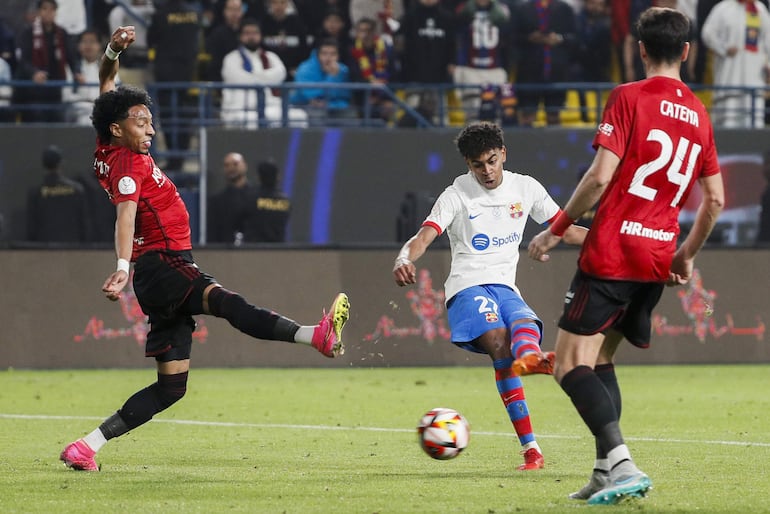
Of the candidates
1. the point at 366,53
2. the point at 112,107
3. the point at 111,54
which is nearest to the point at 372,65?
the point at 366,53

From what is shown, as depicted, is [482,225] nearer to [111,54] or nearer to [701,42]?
[111,54]

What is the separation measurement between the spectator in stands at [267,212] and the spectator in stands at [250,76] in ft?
3.88

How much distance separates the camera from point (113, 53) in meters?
8.74

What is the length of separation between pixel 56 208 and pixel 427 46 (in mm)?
5641

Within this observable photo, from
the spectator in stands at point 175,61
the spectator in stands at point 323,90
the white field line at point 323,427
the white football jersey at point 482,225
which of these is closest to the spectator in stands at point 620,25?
the spectator in stands at point 323,90

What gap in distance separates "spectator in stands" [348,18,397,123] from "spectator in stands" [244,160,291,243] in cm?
207

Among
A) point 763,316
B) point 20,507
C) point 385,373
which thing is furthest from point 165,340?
point 763,316

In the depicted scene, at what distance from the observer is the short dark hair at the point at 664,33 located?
631cm

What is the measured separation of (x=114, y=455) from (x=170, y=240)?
1.68m

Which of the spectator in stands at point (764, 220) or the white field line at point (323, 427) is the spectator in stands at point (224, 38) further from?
the white field line at point (323, 427)

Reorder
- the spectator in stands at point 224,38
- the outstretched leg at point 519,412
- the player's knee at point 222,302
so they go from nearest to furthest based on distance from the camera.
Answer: the player's knee at point 222,302
the outstretched leg at point 519,412
the spectator in stands at point 224,38

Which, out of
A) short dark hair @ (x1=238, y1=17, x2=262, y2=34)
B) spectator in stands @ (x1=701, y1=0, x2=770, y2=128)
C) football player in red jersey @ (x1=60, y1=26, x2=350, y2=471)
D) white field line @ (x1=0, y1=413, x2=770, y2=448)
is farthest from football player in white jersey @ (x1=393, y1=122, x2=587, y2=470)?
spectator in stands @ (x1=701, y1=0, x2=770, y2=128)

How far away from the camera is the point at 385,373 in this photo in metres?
16.6

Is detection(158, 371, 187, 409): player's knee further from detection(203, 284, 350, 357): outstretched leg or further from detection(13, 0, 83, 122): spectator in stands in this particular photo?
detection(13, 0, 83, 122): spectator in stands
